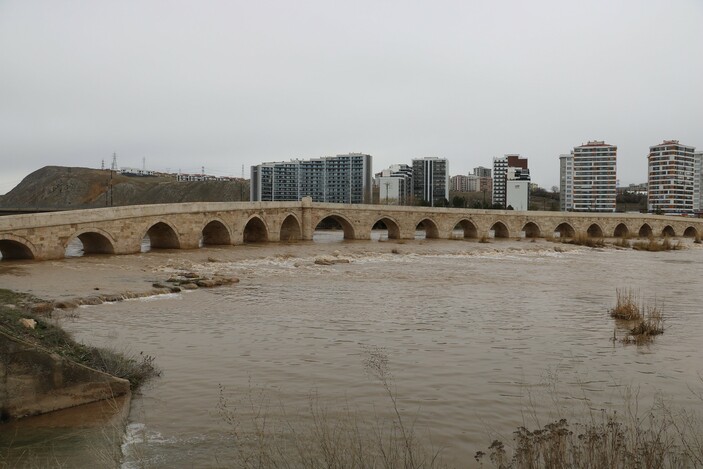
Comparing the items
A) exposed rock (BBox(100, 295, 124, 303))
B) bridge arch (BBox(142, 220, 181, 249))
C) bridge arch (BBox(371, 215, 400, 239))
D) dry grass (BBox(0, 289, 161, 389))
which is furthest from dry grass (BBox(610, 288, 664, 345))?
bridge arch (BBox(371, 215, 400, 239))

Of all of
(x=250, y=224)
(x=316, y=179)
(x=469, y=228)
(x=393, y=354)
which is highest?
(x=316, y=179)

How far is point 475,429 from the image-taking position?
4.95 m

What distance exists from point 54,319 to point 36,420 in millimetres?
4363

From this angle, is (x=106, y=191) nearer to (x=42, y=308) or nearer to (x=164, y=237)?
(x=164, y=237)

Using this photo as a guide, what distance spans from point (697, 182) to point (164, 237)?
330 feet

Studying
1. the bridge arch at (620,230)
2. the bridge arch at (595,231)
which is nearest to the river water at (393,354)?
the bridge arch at (595,231)

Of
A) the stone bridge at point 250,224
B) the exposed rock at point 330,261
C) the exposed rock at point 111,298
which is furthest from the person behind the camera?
the exposed rock at point 330,261

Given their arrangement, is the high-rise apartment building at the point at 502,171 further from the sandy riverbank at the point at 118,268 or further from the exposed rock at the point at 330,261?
the exposed rock at the point at 330,261

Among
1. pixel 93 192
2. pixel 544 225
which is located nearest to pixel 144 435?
pixel 544 225

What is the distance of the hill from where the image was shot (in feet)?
302

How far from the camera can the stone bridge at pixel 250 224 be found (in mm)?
18750

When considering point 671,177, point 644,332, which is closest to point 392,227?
point 644,332

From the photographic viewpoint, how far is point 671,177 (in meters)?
88.9

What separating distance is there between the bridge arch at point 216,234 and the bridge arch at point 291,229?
5.43m
